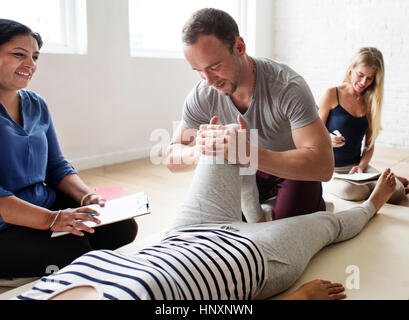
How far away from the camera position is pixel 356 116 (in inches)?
93.9

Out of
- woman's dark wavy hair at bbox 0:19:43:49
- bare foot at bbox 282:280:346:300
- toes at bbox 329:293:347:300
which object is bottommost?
toes at bbox 329:293:347:300

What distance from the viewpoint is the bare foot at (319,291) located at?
108 centimetres

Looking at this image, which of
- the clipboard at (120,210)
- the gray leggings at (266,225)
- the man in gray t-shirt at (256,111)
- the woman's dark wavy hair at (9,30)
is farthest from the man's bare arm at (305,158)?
the woman's dark wavy hair at (9,30)

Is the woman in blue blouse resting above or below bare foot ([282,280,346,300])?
above

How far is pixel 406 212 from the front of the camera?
79.4 inches

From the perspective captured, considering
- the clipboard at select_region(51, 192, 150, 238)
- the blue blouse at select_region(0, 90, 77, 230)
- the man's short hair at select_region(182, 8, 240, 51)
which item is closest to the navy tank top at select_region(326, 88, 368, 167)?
the man's short hair at select_region(182, 8, 240, 51)

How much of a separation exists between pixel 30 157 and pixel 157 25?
9.22 feet

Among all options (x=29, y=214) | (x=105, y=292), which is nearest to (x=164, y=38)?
(x=29, y=214)

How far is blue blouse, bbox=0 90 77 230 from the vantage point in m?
→ 1.38

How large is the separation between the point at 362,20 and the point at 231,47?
363 cm

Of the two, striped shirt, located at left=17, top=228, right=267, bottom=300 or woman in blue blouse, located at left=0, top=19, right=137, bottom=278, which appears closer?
striped shirt, located at left=17, top=228, right=267, bottom=300

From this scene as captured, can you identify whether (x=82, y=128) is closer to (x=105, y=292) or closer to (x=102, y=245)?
(x=102, y=245)

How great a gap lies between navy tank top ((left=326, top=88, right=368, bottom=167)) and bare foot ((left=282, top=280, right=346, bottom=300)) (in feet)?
4.55

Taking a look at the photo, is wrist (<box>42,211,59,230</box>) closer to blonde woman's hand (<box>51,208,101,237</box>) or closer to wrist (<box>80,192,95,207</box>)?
blonde woman's hand (<box>51,208,101,237</box>)
